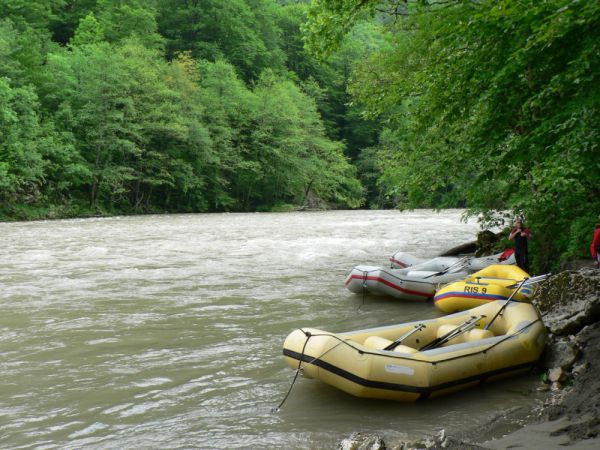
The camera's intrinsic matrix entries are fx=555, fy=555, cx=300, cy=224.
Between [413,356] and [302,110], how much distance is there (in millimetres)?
46405

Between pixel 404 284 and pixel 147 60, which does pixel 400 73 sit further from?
pixel 147 60

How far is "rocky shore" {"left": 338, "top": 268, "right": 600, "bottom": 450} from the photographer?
3729 millimetres

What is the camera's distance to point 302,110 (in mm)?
50188

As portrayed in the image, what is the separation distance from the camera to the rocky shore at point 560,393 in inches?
147

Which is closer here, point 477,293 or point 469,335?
point 469,335

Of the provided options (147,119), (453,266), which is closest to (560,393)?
(453,266)

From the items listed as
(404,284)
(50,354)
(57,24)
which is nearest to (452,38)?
(404,284)

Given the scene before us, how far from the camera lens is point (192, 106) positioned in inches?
1531

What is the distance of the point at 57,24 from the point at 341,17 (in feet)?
151

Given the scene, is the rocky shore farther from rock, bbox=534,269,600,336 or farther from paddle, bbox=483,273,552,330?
paddle, bbox=483,273,552,330

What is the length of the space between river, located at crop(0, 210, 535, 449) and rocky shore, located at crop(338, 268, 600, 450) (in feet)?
1.13

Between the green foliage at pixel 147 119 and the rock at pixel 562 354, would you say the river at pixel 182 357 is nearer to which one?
the rock at pixel 562 354

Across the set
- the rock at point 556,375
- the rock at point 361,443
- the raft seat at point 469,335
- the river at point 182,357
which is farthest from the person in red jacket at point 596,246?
the rock at point 361,443

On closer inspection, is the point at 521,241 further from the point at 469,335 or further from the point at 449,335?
the point at 449,335
